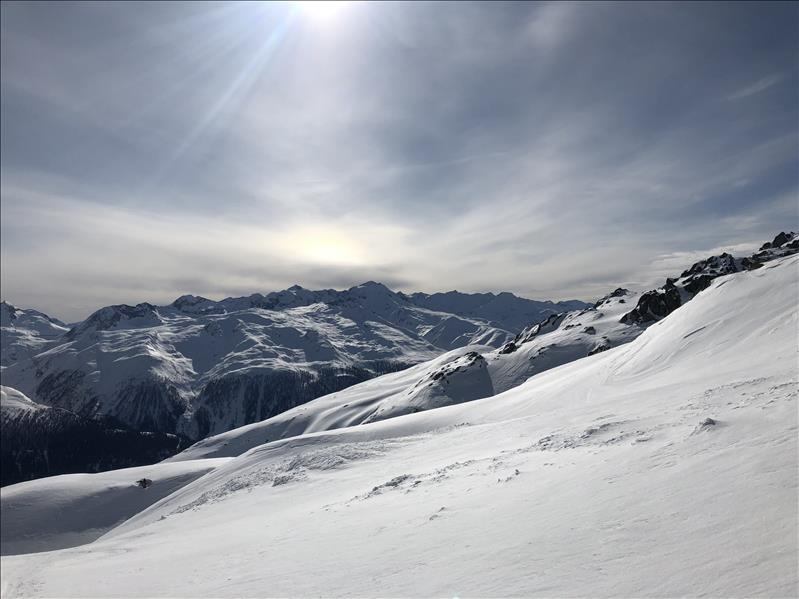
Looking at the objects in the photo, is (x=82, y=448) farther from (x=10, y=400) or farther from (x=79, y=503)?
(x=10, y=400)

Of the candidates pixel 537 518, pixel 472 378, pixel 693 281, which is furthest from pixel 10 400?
pixel 693 281

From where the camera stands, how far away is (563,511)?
445 inches

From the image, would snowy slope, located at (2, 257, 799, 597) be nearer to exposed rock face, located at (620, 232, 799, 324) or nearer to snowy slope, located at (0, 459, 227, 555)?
snowy slope, located at (0, 459, 227, 555)

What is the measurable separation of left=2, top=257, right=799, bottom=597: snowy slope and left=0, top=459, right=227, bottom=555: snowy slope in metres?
38.4

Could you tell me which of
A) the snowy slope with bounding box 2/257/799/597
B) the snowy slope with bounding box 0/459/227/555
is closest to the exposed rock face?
the snowy slope with bounding box 2/257/799/597

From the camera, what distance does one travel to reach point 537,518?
1134cm

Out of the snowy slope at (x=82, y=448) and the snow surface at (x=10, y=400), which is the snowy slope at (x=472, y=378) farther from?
the snow surface at (x=10, y=400)

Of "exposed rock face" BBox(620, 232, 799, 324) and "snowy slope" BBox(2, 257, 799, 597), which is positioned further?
"exposed rock face" BBox(620, 232, 799, 324)

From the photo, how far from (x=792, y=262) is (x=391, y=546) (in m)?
50.3

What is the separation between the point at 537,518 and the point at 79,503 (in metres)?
72.9

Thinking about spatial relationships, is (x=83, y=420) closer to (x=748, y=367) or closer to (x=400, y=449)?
(x=400, y=449)

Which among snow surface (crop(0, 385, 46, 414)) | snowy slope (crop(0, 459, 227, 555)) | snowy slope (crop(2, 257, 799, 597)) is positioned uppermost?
snow surface (crop(0, 385, 46, 414))

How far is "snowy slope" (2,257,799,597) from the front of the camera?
805 cm

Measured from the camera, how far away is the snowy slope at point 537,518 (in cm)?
805
